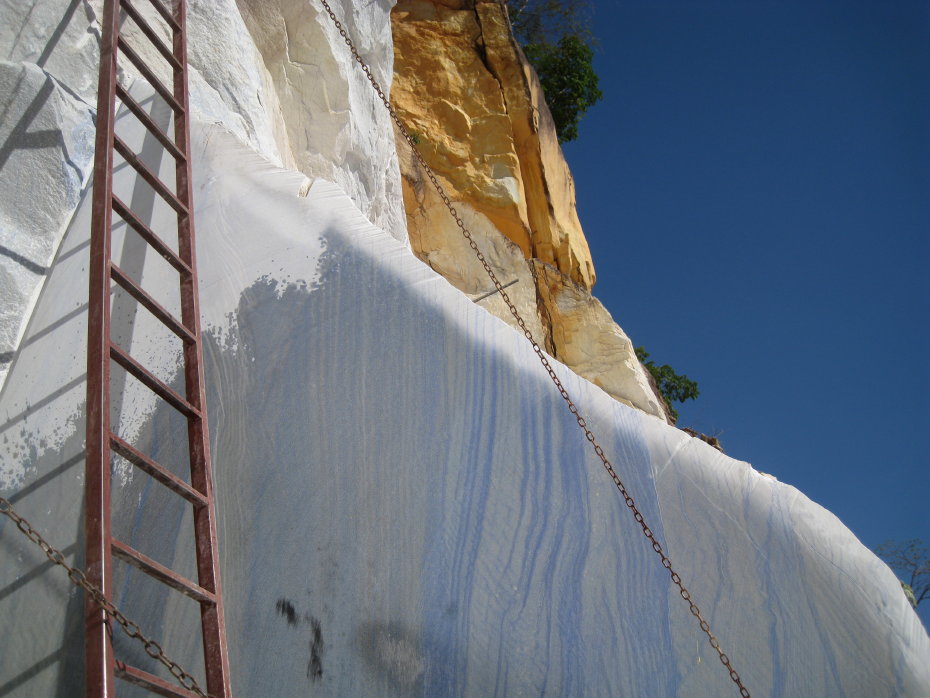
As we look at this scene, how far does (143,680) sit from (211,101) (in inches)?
102

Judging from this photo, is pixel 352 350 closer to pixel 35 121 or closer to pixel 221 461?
pixel 221 461

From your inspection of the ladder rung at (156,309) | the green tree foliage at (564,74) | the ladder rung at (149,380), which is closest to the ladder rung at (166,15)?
the ladder rung at (156,309)

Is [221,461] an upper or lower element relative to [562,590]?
lower

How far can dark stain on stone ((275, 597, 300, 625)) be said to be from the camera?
2.53m

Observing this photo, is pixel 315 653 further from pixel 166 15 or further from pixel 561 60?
pixel 561 60

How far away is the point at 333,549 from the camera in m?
2.62

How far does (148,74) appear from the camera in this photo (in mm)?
3344

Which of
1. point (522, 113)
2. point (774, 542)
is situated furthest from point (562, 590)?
point (522, 113)

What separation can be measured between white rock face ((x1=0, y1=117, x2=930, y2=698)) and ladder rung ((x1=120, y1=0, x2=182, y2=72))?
91cm

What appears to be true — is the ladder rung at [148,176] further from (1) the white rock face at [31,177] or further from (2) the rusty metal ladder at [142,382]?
(1) the white rock face at [31,177]

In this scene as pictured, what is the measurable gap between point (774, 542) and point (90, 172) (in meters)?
2.81

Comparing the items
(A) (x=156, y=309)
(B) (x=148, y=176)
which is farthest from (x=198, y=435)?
(B) (x=148, y=176)

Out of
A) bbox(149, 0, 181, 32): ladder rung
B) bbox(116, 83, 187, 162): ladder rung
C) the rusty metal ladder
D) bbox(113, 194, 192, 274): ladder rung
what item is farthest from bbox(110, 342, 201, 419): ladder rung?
bbox(149, 0, 181, 32): ladder rung

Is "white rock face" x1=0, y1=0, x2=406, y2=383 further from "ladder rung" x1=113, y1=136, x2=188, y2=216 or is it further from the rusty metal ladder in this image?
"ladder rung" x1=113, y1=136, x2=188, y2=216
